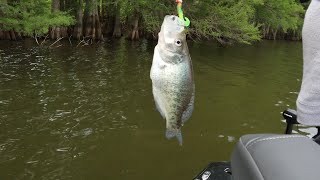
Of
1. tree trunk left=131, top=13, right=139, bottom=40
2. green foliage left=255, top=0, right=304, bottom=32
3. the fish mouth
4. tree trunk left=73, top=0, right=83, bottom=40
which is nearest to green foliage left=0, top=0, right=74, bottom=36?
tree trunk left=73, top=0, right=83, bottom=40

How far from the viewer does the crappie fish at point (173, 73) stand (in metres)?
2.31

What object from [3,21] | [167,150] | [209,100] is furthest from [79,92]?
[3,21]

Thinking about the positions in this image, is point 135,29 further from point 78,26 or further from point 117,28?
point 78,26

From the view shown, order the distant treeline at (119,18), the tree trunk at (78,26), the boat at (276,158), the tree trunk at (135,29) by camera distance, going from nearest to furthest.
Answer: the boat at (276,158), the distant treeline at (119,18), the tree trunk at (78,26), the tree trunk at (135,29)

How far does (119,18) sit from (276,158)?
2732 cm

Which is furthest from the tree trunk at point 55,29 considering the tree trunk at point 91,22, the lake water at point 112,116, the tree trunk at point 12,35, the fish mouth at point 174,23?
the fish mouth at point 174,23

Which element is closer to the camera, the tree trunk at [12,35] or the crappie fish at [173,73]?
the crappie fish at [173,73]

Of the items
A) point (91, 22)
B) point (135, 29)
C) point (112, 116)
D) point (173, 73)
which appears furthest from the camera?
point (135, 29)

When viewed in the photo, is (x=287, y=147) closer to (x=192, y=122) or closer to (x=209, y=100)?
(x=192, y=122)

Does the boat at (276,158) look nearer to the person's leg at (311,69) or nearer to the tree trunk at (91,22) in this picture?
the person's leg at (311,69)

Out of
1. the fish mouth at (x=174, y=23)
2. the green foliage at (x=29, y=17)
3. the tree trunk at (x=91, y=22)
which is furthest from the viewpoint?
the tree trunk at (x=91, y=22)

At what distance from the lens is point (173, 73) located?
2420 millimetres

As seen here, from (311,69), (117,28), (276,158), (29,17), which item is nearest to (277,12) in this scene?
(117,28)

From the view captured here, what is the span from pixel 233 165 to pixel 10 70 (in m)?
13.3
